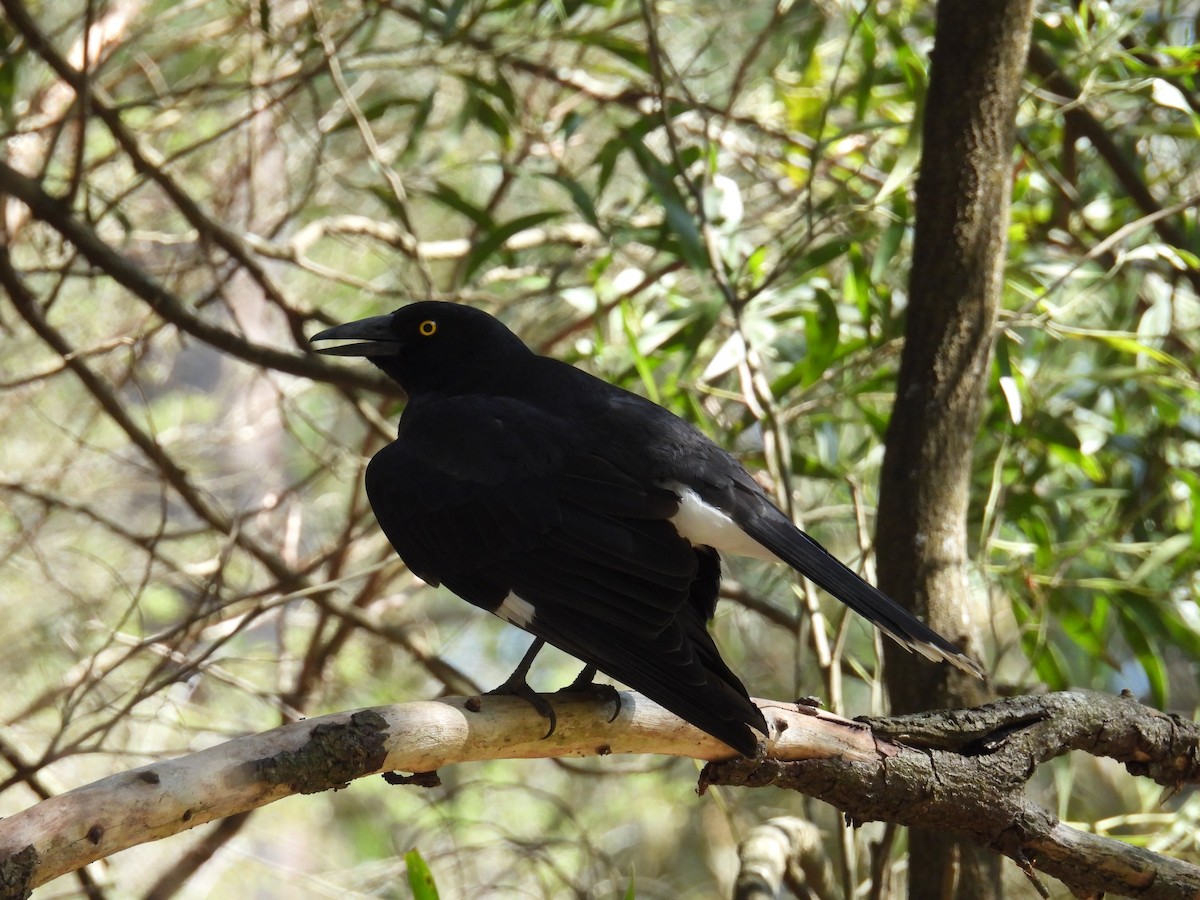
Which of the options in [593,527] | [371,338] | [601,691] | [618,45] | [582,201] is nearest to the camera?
[601,691]

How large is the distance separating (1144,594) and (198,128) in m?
4.81

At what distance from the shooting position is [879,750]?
228 centimetres

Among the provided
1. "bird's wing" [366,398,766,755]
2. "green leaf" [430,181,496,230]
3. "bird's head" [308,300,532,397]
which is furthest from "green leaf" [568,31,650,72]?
"bird's wing" [366,398,766,755]

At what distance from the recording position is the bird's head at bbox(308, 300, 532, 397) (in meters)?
3.34

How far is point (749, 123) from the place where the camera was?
15.8 ft

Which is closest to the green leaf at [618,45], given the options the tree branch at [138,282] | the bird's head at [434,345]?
the bird's head at [434,345]

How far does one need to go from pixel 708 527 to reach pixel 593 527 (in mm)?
265

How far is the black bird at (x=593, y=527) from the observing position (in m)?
2.38

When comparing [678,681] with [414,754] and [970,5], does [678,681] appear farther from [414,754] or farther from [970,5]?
[970,5]

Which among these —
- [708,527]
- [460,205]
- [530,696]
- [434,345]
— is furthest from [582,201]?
[530,696]

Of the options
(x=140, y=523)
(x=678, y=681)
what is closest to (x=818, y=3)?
(x=678, y=681)

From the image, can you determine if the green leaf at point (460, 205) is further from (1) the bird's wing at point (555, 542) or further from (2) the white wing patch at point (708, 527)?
(2) the white wing patch at point (708, 527)

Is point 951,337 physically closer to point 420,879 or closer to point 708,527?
point 708,527

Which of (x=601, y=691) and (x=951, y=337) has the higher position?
(x=951, y=337)
